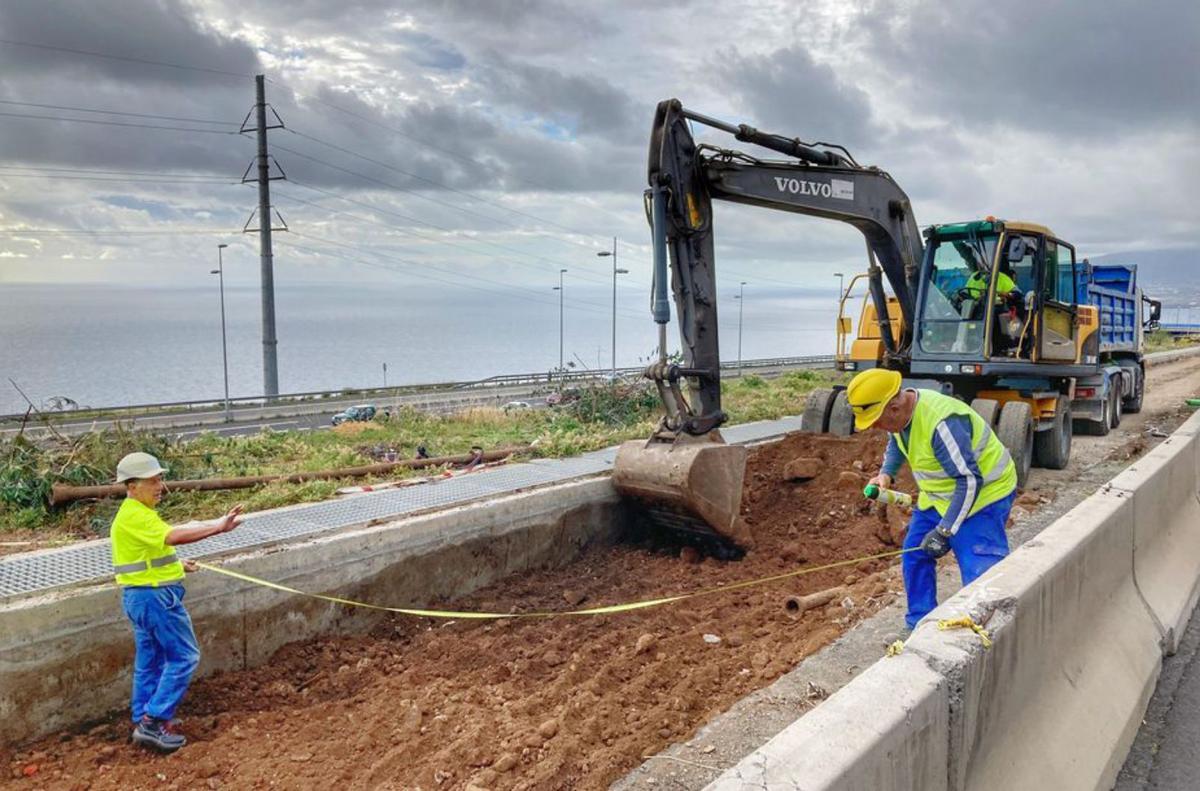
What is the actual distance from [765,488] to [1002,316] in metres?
3.83

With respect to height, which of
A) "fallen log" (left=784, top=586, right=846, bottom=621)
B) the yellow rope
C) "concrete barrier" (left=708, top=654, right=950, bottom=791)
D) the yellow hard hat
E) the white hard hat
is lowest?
"fallen log" (left=784, top=586, right=846, bottom=621)

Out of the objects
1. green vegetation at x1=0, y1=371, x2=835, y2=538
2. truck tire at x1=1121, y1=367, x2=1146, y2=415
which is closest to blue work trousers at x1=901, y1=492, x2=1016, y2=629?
green vegetation at x1=0, y1=371, x2=835, y2=538

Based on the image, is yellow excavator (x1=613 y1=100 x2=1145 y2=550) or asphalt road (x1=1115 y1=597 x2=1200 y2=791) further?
yellow excavator (x1=613 y1=100 x2=1145 y2=550)

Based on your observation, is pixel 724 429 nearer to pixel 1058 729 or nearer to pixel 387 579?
pixel 387 579

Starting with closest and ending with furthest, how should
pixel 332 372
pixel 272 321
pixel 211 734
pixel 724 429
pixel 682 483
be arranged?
pixel 211 734 → pixel 682 483 → pixel 724 429 → pixel 272 321 → pixel 332 372

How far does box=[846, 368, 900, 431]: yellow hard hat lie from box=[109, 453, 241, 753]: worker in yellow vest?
3584 mm

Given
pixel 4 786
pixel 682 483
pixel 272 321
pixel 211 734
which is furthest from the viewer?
pixel 272 321

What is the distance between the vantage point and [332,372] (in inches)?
3797

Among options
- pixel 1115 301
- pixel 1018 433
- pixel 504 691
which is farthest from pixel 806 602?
pixel 1115 301

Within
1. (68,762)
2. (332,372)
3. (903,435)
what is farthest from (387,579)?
(332,372)

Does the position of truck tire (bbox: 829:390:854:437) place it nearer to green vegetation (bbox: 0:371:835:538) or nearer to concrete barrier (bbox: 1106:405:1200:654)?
green vegetation (bbox: 0:371:835:538)

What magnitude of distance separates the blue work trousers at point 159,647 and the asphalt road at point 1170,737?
4747mm

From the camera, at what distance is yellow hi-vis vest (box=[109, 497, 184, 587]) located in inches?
187

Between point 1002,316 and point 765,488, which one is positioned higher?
point 1002,316
